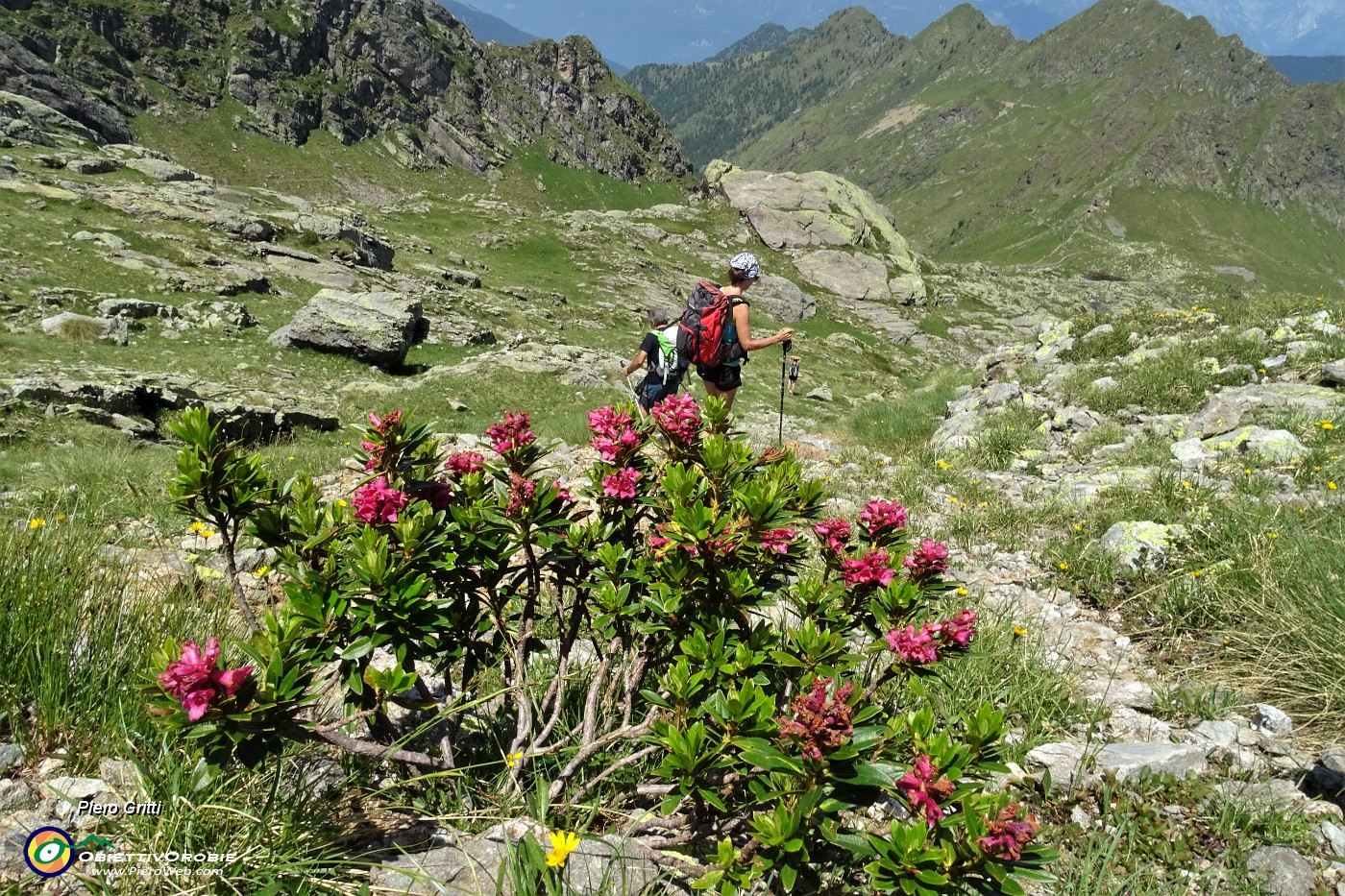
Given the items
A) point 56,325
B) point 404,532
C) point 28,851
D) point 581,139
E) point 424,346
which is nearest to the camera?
point 28,851

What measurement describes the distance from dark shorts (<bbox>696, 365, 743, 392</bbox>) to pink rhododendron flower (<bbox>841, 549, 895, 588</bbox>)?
18.3ft

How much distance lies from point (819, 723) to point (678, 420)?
1.55 metres

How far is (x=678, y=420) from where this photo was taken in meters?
2.96

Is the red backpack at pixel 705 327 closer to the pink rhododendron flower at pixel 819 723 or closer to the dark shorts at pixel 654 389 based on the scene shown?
the dark shorts at pixel 654 389

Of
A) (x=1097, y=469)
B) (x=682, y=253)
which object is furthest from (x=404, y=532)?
(x=682, y=253)

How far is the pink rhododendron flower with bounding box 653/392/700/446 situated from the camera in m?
2.93

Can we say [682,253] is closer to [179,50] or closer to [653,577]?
[653,577]

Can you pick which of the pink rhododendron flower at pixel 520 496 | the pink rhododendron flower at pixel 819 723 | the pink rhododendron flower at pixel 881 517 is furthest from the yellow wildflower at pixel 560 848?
the pink rhododendron flower at pixel 881 517

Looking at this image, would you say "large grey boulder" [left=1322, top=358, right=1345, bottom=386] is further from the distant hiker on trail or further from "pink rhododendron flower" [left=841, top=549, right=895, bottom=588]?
"pink rhododendron flower" [left=841, top=549, right=895, bottom=588]

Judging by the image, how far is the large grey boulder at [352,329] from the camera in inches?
783

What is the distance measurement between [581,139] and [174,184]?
10882cm

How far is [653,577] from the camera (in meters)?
2.53

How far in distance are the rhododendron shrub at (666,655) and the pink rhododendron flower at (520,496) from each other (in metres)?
0.01

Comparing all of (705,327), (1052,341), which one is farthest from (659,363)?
(1052,341)
